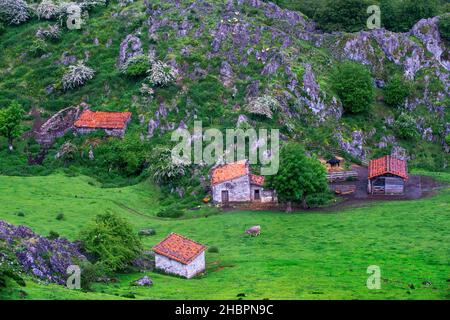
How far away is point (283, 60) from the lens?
123m

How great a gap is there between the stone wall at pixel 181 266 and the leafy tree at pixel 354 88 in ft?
165

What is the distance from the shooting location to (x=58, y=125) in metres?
120

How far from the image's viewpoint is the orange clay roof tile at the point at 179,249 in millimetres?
78125

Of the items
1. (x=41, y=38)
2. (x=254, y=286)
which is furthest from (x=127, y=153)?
(x=254, y=286)

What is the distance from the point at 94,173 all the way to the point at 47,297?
179 feet

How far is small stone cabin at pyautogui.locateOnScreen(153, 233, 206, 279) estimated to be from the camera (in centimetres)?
7788

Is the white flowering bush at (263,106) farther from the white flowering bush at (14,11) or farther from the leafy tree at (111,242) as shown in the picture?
the white flowering bush at (14,11)

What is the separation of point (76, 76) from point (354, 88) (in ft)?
138

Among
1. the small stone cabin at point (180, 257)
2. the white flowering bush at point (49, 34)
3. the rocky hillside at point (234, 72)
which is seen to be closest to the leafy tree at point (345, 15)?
the rocky hillside at point (234, 72)

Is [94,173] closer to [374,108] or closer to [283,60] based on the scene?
[283,60]

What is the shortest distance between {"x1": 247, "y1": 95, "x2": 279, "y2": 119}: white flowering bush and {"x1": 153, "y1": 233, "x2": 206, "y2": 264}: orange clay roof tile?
122 feet

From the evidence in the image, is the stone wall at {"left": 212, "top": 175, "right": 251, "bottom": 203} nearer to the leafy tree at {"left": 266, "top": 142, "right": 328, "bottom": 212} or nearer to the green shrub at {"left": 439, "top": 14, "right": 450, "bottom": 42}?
the leafy tree at {"left": 266, "top": 142, "right": 328, "bottom": 212}

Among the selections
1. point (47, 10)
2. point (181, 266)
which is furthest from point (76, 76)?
point (181, 266)

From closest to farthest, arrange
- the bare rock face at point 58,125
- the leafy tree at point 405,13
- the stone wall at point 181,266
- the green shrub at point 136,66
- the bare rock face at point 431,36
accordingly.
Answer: the stone wall at point 181,266
the bare rock face at point 58,125
the green shrub at point 136,66
the bare rock face at point 431,36
the leafy tree at point 405,13
